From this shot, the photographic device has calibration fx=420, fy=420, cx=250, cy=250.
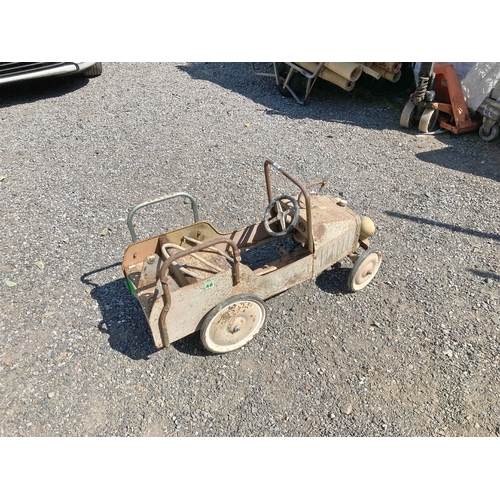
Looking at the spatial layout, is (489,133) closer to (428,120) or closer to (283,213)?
(428,120)

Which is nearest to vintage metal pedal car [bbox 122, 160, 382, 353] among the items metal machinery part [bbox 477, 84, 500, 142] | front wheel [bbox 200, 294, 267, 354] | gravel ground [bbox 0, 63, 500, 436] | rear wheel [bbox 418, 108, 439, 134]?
front wheel [bbox 200, 294, 267, 354]

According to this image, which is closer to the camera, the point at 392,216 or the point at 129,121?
the point at 392,216

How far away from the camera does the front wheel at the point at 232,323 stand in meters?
3.55

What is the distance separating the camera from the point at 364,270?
430cm

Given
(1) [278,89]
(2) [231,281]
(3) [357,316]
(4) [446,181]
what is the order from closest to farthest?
(2) [231,281] → (3) [357,316] → (4) [446,181] → (1) [278,89]

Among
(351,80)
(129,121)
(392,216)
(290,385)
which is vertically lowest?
(290,385)

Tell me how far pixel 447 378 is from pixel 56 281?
4.00 m

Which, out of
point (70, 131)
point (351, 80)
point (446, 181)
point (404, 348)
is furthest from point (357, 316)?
point (70, 131)

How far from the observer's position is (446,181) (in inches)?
241

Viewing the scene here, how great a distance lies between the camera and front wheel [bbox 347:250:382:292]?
4.20 meters

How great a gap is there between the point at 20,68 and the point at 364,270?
7478mm

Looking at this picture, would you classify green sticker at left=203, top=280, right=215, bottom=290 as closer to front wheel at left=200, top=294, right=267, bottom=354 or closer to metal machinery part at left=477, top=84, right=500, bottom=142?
front wheel at left=200, top=294, right=267, bottom=354

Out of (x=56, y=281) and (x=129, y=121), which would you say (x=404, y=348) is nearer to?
(x=56, y=281)

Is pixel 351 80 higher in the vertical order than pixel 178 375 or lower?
higher
